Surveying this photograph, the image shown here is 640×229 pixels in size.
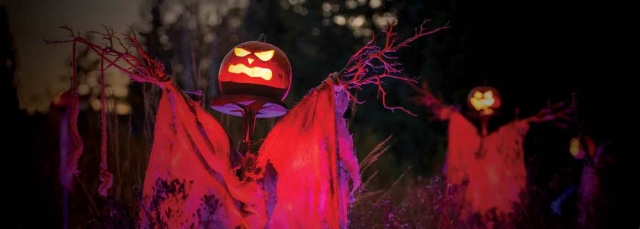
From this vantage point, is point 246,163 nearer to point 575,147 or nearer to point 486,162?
point 486,162

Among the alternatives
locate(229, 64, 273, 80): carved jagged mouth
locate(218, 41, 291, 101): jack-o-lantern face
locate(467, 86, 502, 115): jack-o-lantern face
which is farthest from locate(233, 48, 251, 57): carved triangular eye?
locate(467, 86, 502, 115): jack-o-lantern face

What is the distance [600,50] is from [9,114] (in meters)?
8.97

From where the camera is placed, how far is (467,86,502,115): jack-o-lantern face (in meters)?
7.52

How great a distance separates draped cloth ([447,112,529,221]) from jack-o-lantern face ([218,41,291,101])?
10.8 ft

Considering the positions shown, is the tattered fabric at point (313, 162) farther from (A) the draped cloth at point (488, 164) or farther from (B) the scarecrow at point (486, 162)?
(A) the draped cloth at point (488, 164)

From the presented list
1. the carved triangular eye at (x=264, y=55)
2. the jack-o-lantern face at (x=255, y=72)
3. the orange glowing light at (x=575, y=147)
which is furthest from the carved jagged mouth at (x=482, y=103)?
the carved triangular eye at (x=264, y=55)

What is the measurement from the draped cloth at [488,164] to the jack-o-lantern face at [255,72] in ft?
10.8

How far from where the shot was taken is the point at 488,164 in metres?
7.20

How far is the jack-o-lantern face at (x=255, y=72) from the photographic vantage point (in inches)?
179

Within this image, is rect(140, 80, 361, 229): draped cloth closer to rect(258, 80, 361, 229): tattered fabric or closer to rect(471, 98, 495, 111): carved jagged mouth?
rect(258, 80, 361, 229): tattered fabric

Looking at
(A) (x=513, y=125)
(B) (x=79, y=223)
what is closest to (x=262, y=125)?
(B) (x=79, y=223)

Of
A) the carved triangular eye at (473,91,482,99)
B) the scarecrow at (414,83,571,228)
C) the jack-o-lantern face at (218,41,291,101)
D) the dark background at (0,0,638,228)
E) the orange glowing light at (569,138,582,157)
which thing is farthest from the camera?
the dark background at (0,0,638,228)

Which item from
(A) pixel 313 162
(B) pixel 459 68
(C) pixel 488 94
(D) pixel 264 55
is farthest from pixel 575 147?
(D) pixel 264 55

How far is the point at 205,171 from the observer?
4344mm
